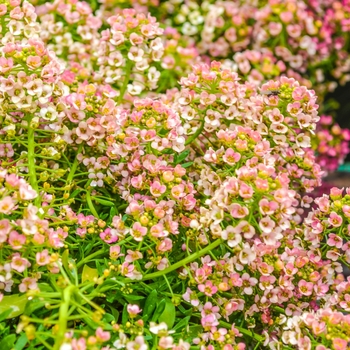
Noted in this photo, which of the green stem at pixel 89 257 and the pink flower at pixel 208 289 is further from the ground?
the pink flower at pixel 208 289

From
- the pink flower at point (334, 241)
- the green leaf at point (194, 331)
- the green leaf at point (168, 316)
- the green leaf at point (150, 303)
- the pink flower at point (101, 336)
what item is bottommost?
the green leaf at point (194, 331)

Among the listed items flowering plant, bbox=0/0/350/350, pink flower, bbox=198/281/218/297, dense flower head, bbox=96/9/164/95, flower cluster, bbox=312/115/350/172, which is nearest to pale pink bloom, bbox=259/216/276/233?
flowering plant, bbox=0/0/350/350

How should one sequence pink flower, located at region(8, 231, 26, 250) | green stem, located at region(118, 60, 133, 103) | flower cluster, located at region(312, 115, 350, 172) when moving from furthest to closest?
flower cluster, located at region(312, 115, 350, 172)
green stem, located at region(118, 60, 133, 103)
pink flower, located at region(8, 231, 26, 250)

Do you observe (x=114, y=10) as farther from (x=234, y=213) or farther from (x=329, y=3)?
(x=234, y=213)

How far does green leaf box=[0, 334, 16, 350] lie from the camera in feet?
2.93

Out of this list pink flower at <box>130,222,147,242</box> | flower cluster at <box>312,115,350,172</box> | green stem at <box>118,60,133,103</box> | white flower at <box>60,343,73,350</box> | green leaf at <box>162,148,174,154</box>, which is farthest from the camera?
flower cluster at <box>312,115,350,172</box>

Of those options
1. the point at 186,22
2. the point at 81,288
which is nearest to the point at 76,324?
the point at 81,288

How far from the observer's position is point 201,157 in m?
1.29

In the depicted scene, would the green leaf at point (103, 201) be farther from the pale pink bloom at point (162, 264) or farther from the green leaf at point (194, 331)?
the green leaf at point (194, 331)

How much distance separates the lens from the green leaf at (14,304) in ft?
3.09

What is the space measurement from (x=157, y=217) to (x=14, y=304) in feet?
0.99

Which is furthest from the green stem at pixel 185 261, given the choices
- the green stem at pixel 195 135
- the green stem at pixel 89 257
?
the green stem at pixel 195 135

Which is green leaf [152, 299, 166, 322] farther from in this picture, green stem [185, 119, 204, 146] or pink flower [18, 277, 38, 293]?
green stem [185, 119, 204, 146]

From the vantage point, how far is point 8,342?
0.89 meters
